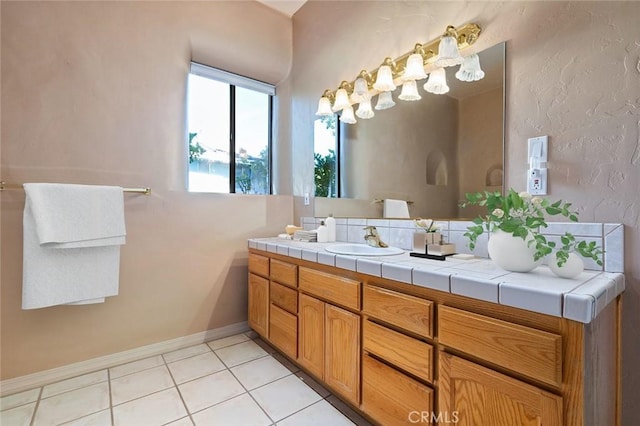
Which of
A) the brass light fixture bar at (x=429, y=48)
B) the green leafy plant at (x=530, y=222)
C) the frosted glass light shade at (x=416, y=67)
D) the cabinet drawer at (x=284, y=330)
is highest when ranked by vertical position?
the brass light fixture bar at (x=429, y=48)

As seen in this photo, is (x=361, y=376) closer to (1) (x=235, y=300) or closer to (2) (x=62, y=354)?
(1) (x=235, y=300)

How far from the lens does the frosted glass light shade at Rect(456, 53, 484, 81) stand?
141 centimetres

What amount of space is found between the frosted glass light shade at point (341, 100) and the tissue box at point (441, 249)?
1207 mm

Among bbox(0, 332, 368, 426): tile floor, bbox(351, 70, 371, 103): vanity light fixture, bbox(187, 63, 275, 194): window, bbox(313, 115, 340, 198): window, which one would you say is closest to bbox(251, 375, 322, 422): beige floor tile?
bbox(0, 332, 368, 426): tile floor

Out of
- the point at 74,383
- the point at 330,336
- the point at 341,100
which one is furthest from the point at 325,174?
the point at 74,383

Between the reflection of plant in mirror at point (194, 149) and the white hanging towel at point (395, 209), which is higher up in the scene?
the reflection of plant in mirror at point (194, 149)

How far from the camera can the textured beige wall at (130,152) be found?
1673 mm

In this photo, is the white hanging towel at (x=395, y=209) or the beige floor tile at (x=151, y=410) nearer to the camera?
the beige floor tile at (x=151, y=410)

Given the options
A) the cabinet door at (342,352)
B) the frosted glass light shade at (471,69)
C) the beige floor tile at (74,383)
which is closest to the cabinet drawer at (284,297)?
the cabinet door at (342,352)

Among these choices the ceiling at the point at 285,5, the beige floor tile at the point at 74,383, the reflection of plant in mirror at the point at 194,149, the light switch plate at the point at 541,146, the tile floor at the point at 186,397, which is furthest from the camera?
the ceiling at the point at 285,5

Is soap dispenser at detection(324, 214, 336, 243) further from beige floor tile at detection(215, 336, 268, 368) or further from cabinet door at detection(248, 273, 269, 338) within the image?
beige floor tile at detection(215, 336, 268, 368)

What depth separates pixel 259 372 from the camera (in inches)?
72.3

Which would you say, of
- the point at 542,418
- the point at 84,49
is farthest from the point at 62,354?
the point at 542,418

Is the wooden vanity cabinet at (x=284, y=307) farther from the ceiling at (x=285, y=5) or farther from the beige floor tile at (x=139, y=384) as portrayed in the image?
the ceiling at (x=285, y=5)
